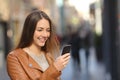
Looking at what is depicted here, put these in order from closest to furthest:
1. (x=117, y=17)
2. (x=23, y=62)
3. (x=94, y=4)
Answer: (x=23, y=62), (x=117, y=17), (x=94, y=4)

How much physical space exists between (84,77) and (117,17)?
3766 mm

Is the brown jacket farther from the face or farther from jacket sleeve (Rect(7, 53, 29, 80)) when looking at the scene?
the face

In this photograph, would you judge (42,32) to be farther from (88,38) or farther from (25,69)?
(88,38)

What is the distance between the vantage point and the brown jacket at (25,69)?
12.3 ft

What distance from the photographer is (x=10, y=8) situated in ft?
74.3

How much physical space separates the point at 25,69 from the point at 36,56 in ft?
0.67

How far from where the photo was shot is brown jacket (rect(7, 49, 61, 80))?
12.3ft

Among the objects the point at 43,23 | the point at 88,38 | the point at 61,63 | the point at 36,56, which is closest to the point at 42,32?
the point at 43,23

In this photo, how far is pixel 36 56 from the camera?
3979 mm

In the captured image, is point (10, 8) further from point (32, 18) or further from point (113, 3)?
point (32, 18)

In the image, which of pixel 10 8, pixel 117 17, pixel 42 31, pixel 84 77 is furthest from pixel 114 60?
pixel 10 8

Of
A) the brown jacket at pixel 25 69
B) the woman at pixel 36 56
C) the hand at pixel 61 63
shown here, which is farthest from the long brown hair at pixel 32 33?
the hand at pixel 61 63

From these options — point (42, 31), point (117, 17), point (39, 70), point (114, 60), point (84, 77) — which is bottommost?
point (84, 77)

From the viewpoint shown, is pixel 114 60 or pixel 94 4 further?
pixel 94 4
